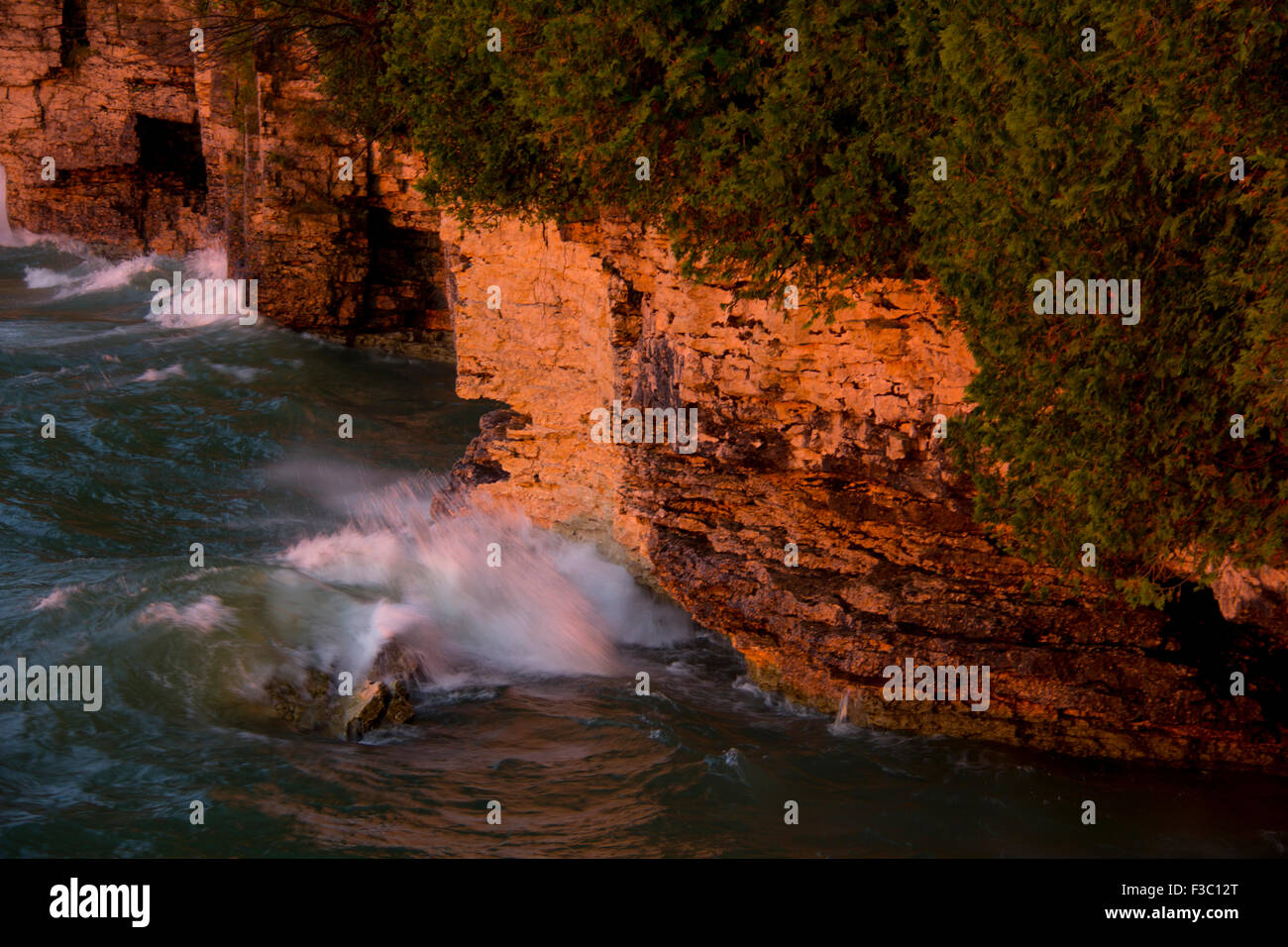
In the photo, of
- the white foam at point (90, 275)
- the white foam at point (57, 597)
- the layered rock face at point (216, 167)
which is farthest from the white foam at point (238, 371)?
the white foam at point (57, 597)

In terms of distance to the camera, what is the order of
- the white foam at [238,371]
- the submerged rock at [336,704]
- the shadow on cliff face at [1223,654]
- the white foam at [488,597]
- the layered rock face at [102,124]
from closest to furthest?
1. the shadow on cliff face at [1223,654]
2. the submerged rock at [336,704]
3. the white foam at [488,597]
4. the white foam at [238,371]
5. the layered rock face at [102,124]

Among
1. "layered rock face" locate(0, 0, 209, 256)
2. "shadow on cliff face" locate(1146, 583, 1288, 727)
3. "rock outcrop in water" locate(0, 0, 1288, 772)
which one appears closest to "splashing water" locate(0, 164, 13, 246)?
"layered rock face" locate(0, 0, 209, 256)

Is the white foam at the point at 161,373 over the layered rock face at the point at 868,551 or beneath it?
over

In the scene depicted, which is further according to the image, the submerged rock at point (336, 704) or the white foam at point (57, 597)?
the white foam at point (57, 597)

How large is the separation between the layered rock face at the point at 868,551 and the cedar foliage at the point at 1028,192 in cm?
49

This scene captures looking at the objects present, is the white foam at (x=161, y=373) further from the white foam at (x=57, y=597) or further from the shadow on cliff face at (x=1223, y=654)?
the shadow on cliff face at (x=1223, y=654)

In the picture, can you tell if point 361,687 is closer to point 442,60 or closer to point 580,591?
point 580,591

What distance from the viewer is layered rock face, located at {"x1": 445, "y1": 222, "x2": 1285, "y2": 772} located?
308 inches

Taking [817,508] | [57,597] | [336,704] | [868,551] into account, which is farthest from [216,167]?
[868,551]

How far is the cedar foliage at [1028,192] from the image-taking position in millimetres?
5066

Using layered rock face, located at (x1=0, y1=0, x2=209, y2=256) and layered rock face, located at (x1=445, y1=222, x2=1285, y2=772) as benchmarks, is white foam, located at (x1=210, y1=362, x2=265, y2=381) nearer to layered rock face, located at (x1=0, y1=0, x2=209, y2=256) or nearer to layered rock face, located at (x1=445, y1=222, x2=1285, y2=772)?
layered rock face, located at (x1=0, y1=0, x2=209, y2=256)

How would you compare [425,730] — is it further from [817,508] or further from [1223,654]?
[1223,654]

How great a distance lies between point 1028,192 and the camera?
226 inches

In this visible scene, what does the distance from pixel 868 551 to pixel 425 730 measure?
12.0ft
